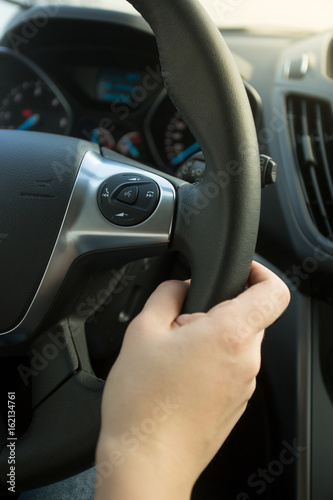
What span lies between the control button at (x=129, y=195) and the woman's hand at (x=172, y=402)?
0.21 metres

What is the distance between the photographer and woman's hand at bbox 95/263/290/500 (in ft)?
1.42

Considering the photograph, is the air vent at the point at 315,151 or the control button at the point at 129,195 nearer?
the control button at the point at 129,195

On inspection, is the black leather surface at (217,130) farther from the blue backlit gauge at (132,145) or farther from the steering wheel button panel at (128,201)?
the blue backlit gauge at (132,145)

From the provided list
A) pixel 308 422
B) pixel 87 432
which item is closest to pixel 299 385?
pixel 308 422

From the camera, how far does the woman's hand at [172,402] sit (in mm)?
434

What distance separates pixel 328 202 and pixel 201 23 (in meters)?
0.65

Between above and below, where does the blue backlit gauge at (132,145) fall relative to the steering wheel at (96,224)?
below

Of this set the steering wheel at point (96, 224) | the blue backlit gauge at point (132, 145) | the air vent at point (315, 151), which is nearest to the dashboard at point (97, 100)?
the blue backlit gauge at point (132, 145)

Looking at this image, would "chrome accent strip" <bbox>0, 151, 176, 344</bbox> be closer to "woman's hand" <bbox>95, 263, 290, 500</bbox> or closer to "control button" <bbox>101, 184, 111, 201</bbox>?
"control button" <bbox>101, 184, 111, 201</bbox>

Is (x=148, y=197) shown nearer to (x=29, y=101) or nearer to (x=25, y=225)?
(x=25, y=225)

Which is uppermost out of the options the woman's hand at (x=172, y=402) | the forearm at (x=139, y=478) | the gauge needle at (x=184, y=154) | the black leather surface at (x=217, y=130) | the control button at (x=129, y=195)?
the black leather surface at (x=217, y=130)

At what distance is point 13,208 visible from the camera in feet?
2.06

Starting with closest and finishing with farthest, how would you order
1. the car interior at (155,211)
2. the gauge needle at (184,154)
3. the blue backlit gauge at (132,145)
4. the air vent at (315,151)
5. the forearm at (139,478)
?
the forearm at (139,478)
the car interior at (155,211)
the air vent at (315,151)
the gauge needle at (184,154)
the blue backlit gauge at (132,145)

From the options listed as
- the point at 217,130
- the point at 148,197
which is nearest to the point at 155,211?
the point at 148,197
